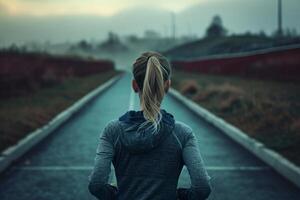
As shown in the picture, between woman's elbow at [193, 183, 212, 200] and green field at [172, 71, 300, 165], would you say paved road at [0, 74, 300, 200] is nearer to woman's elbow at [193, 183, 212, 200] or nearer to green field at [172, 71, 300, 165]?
green field at [172, 71, 300, 165]

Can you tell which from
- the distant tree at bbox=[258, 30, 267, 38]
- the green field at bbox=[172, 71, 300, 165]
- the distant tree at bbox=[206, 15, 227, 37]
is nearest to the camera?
the green field at bbox=[172, 71, 300, 165]

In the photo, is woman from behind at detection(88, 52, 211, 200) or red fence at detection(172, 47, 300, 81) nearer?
woman from behind at detection(88, 52, 211, 200)

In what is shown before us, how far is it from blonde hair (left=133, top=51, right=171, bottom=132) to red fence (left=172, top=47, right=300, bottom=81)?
63.3 ft

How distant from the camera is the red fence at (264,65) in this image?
2192cm

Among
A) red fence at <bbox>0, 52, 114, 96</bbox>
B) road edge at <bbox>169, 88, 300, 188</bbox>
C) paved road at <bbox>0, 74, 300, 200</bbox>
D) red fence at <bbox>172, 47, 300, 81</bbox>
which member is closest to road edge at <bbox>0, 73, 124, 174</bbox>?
paved road at <bbox>0, 74, 300, 200</bbox>

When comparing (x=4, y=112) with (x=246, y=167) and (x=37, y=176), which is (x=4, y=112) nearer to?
(x=37, y=176)

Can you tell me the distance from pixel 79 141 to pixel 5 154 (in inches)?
98.2

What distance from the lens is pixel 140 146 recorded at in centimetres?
234

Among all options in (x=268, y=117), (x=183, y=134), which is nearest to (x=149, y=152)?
(x=183, y=134)

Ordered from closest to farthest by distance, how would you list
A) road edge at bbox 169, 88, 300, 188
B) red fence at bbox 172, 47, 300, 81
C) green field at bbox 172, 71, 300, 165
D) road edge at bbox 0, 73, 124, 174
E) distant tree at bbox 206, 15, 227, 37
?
road edge at bbox 169, 88, 300, 188 → road edge at bbox 0, 73, 124, 174 → green field at bbox 172, 71, 300, 165 → red fence at bbox 172, 47, 300, 81 → distant tree at bbox 206, 15, 227, 37

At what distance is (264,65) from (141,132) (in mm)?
25465

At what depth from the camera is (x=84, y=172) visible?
7070 mm

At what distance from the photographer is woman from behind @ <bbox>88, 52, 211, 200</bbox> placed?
2.34 meters

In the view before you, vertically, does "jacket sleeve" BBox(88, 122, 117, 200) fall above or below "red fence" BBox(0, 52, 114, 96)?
above
